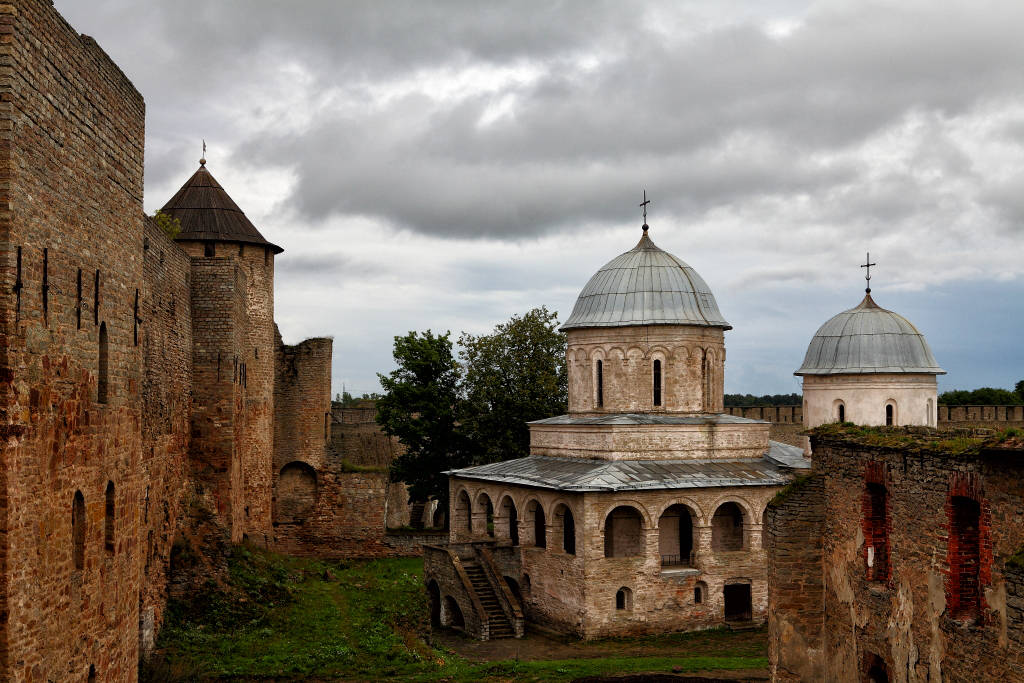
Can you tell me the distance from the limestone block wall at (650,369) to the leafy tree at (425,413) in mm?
8280

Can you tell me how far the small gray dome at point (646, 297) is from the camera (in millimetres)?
30953

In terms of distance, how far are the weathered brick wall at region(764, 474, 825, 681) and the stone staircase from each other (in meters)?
12.0

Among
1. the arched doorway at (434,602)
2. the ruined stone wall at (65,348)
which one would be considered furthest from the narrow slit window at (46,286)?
the arched doorway at (434,602)

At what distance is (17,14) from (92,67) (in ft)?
7.52

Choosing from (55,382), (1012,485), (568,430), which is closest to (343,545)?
(568,430)

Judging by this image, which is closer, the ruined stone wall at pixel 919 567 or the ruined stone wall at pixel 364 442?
Answer: the ruined stone wall at pixel 919 567

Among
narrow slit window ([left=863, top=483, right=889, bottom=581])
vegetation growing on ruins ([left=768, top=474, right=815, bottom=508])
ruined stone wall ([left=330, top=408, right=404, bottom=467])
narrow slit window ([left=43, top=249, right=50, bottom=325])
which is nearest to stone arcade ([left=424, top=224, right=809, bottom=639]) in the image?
vegetation growing on ruins ([left=768, top=474, right=815, bottom=508])

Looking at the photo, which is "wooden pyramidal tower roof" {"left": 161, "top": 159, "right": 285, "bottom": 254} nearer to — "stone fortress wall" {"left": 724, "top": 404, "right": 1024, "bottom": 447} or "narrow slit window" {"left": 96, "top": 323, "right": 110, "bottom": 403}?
"narrow slit window" {"left": 96, "top": 323, "right": 110, "bottom": 403}

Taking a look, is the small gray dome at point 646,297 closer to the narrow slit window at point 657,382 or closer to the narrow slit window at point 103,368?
the narrow slit window at point 657,382

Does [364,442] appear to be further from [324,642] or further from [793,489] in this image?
[793,489]

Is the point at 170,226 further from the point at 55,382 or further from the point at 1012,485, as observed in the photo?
the point at 1012,485

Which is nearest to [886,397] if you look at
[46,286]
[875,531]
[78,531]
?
[875,531]

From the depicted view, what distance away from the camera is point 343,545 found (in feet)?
103

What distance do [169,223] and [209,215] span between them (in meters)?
1.51
